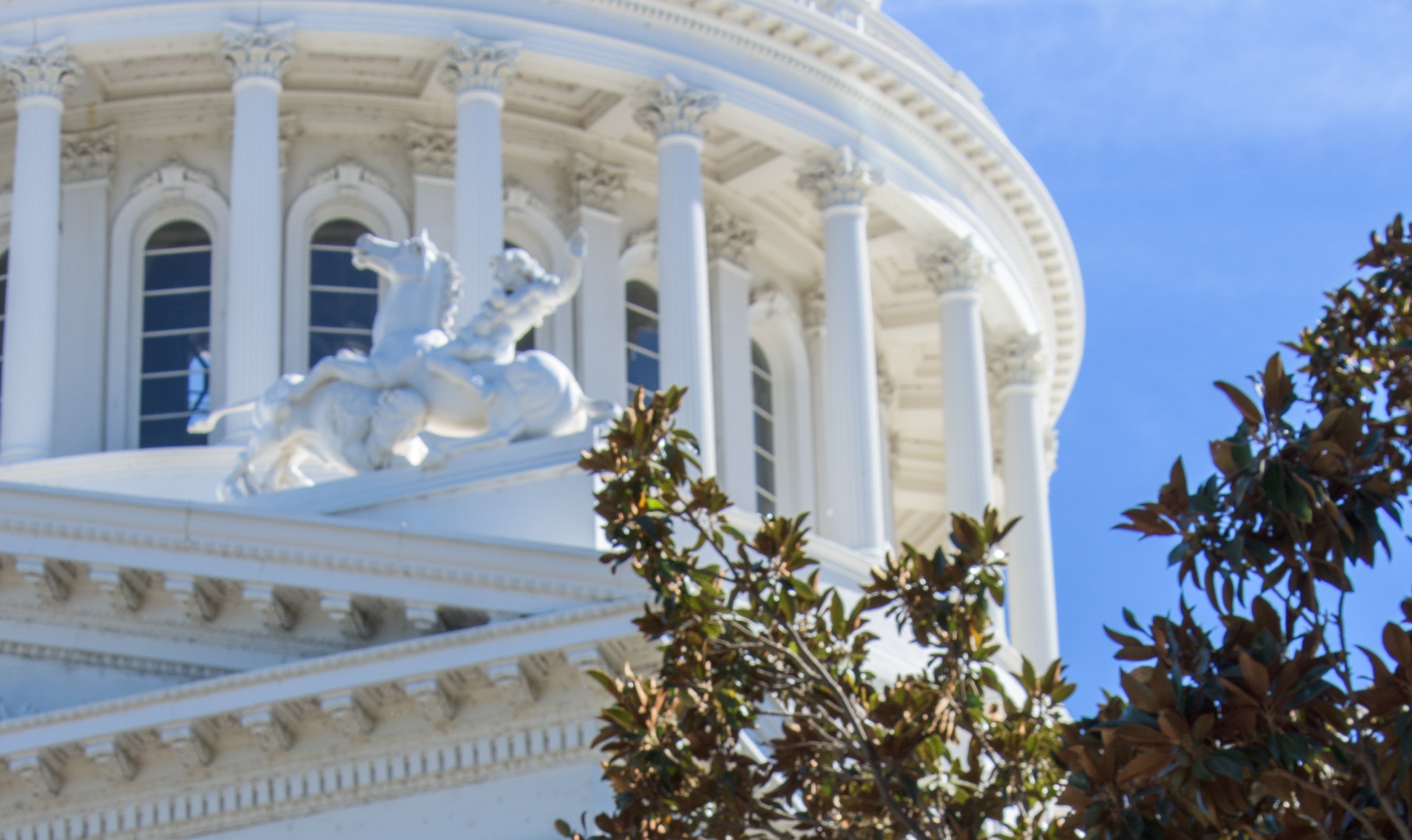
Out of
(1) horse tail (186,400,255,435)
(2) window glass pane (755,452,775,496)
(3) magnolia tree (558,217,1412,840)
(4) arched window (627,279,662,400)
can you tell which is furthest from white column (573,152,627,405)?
(3) magnolia tree (558,217,1412,840)

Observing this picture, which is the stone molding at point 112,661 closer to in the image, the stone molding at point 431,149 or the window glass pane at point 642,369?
the stone molding at point 431,149

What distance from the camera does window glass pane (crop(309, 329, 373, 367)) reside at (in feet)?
117

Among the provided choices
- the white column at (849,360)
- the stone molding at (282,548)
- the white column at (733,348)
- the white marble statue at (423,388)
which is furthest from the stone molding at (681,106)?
the stone molding at (282,548)

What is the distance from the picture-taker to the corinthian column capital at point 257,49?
112 feet

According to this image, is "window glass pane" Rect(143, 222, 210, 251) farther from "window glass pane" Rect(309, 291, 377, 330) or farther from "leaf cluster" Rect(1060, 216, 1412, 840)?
"leaf cluster" Rect(1060, 216, 1412, 840)

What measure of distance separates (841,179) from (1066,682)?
82.6 feet

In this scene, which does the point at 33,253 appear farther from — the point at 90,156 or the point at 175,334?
the point at 90,156

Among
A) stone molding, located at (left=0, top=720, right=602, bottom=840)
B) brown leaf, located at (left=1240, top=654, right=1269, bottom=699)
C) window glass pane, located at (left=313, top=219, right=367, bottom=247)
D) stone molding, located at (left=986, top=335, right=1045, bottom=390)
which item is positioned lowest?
brown leaf, located at (left=1240, top=654, right=1269, bottom=699)

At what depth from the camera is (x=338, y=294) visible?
119 feet

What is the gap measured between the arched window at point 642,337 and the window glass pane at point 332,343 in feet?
11.8

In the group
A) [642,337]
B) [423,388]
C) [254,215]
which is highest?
[642,337]

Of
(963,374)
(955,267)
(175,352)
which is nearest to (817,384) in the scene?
(963,374)

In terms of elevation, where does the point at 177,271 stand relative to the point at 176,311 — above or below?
above

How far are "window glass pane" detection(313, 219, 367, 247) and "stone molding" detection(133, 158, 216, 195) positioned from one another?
5.02 ft
